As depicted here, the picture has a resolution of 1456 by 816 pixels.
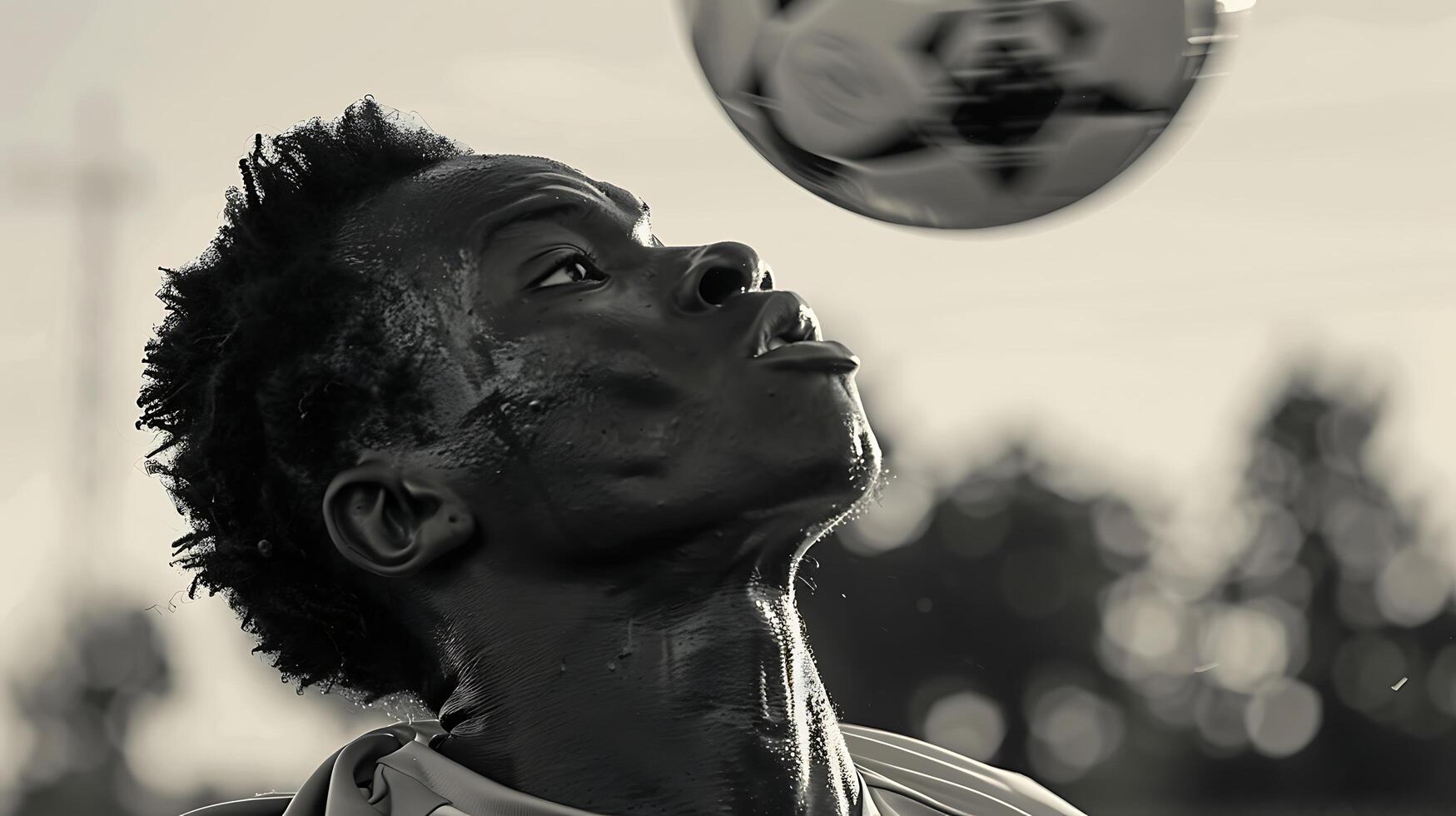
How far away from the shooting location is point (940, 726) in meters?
29.5

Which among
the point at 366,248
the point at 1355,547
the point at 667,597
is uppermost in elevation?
the point at 1355,547

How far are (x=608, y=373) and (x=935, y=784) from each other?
1120mm

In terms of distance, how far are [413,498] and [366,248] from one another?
53 centimetres

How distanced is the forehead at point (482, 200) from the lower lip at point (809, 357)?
1.65ft

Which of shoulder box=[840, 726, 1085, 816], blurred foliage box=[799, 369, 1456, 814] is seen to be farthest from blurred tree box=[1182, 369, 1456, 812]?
shoulder box=[840, 726, 1085, 816]

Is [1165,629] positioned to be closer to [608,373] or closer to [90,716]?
[90,716]

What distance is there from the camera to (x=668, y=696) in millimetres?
4512

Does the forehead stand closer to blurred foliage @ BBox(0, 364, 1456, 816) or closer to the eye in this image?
the eye

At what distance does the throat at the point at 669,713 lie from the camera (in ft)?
14.6

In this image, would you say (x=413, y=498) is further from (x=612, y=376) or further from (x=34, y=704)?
(x=34, y=704)

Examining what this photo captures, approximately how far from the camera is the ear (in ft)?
15.4

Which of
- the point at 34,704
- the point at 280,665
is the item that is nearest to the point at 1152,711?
the point at 34,704

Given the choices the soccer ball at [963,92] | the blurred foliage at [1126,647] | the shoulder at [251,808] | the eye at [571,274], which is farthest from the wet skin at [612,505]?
the blurred foliage at [1126,647]

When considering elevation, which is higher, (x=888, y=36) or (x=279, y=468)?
(x=888, y=36)
